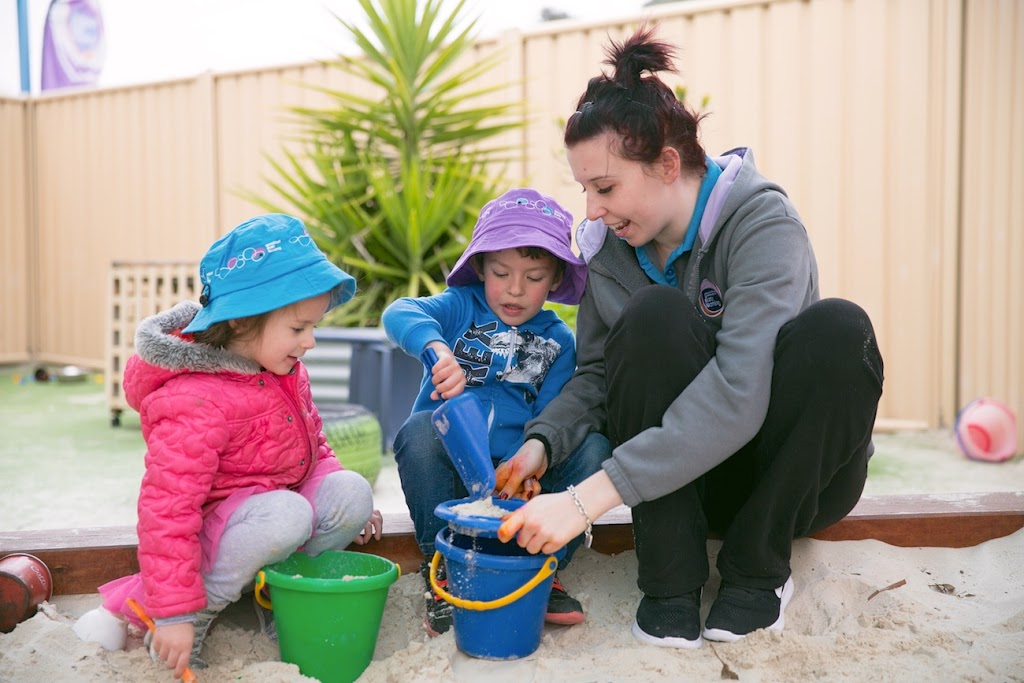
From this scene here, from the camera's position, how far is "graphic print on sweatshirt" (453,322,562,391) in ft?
6.49

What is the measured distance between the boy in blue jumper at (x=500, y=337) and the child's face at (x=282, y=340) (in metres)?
0.22

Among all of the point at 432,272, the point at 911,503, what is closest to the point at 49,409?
the point at 432,272

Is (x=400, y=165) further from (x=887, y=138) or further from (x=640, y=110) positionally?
(x=640, y=110)

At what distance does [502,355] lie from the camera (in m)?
1.99

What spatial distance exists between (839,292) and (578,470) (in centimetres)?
352

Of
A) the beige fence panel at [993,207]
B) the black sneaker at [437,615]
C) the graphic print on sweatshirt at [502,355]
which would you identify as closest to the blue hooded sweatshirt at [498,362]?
the graphic print on sweatshirt at [502,355]

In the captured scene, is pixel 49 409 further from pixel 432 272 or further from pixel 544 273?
pixel 544 273

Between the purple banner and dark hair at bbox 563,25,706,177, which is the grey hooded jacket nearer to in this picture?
dark hair at bbox 563,25,706,177

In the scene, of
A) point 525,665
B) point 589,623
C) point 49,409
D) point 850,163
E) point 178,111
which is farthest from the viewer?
point 178,111

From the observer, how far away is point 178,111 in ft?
23.2

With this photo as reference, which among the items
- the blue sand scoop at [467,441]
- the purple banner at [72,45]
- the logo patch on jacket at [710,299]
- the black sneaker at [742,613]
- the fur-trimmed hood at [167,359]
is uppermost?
the purple banner at [72,45]

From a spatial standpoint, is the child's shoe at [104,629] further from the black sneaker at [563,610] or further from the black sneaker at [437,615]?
the black sneaker at [563,610]

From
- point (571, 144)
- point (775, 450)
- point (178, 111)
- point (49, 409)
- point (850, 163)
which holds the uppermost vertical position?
point (178, 111)

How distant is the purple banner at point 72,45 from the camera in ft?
26.4
